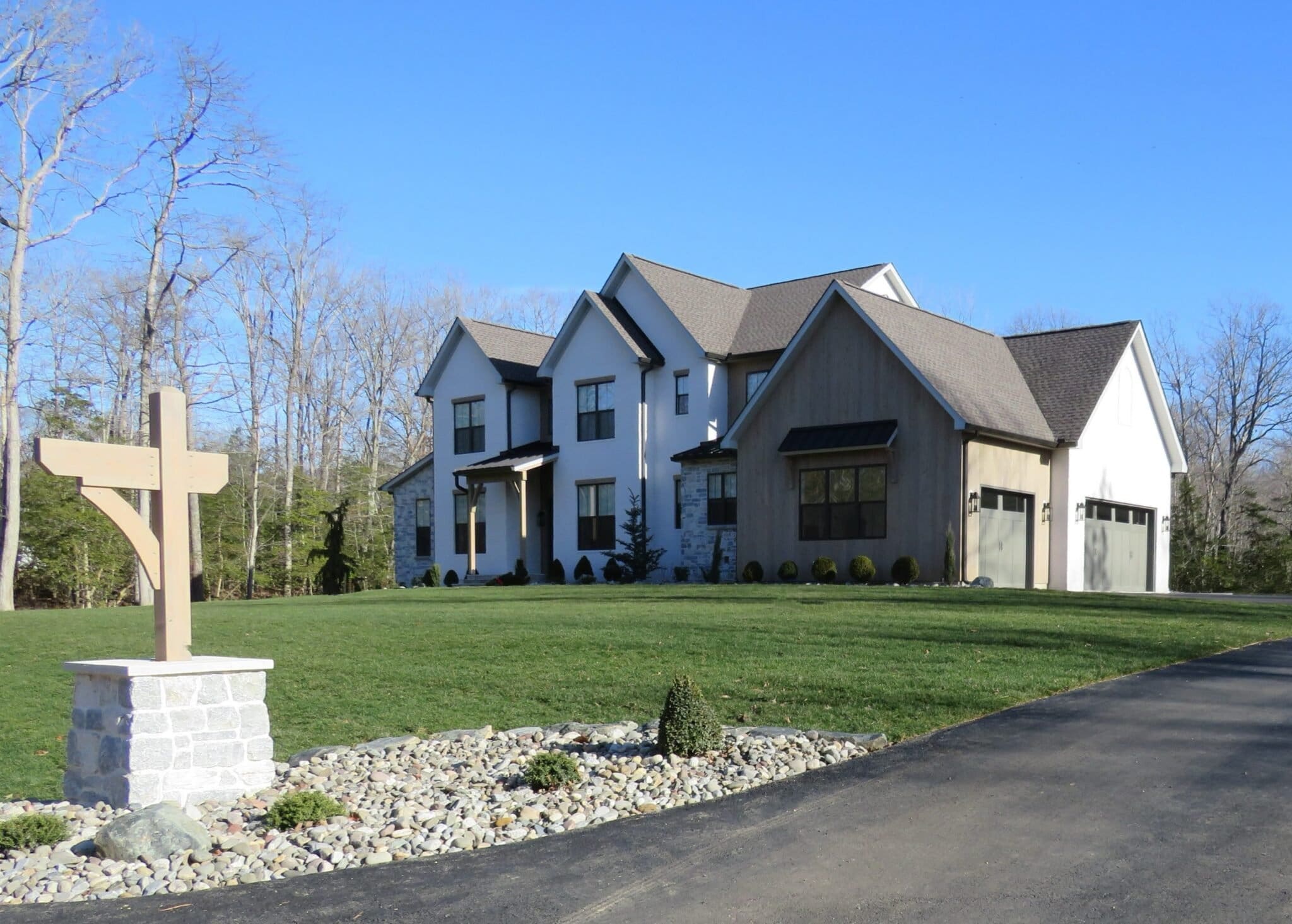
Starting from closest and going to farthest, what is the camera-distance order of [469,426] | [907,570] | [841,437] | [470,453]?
[907,570] → [841,437] → [470,453] → [469,426]

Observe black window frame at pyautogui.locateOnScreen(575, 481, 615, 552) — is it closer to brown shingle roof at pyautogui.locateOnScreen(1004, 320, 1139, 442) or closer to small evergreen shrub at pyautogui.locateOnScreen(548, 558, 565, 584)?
small evergreen shrub at pyautogui.locateOnScreen(548, 558, 565, 584)

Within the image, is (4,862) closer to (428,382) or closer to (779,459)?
(779,459)

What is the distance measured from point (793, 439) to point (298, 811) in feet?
65.0

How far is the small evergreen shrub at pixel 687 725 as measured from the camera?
29.2 feet

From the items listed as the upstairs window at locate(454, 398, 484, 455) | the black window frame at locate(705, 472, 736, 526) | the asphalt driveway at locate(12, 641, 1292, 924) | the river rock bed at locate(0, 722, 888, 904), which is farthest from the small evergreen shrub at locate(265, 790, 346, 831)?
the upstairs window at locate(454, 398, 484, 455)

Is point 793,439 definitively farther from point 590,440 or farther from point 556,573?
point 556,573

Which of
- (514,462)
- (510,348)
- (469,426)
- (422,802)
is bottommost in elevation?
(422,802)

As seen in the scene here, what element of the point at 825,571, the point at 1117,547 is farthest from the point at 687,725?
the point at 1117,547

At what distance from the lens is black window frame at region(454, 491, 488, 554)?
3422 centimetres

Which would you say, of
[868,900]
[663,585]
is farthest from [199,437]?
[868,900]

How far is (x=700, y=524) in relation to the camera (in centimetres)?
2953

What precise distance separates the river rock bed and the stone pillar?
167mm

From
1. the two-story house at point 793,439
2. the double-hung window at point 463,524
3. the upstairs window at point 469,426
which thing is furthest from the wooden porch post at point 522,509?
the upstairs window at point 469,426

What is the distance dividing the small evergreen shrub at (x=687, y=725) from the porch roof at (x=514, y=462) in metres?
22.6
